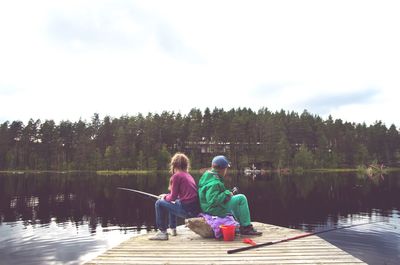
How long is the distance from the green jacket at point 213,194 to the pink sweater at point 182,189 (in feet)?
1.17

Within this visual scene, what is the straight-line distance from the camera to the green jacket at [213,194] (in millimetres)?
9102

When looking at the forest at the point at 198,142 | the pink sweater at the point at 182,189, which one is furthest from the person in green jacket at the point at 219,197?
the forest at the point at 198,142

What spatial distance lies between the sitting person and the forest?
104096mm

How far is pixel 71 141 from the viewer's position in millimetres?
135750

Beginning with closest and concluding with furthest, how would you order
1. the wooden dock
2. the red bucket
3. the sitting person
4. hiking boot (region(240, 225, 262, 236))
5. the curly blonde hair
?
the wooden dock < the red bucket < the sitting person < the curly blonde hair < hiking boot (region(240, 225, 262, 236))

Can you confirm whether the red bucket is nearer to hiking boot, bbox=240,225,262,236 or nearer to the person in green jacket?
the person in green jacket

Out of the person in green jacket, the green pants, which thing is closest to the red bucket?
the person in green jacket

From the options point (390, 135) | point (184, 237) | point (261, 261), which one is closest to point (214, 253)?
point (261, 261)

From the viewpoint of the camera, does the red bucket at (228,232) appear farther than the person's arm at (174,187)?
No

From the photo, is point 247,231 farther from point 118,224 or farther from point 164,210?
point 118,224

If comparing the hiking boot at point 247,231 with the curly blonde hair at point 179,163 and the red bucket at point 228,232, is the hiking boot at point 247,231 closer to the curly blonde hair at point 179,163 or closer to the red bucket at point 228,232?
the red bucket at point 228,232

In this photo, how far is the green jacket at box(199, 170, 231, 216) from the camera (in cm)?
910

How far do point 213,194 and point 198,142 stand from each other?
114 metres

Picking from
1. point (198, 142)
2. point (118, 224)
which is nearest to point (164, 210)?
point (118, 224)
